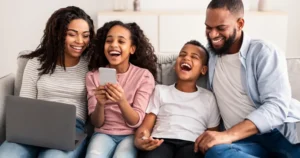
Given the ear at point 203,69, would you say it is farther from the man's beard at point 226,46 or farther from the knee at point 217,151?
the knee at point 217,151

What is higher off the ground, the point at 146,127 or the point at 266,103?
the point at 266,103

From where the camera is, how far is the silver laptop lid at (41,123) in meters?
1.37

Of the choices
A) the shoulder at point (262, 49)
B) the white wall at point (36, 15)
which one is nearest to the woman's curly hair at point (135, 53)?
the shoulder at point (262, 49)

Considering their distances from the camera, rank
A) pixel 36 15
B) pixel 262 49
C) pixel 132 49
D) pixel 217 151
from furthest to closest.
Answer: pixel 36 15, pixel 132 49, pixel 262 49, pixel 217 151

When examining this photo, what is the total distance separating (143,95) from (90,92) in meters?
0.24

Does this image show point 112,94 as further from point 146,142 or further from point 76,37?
point 76,37

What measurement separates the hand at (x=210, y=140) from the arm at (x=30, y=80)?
789 mm

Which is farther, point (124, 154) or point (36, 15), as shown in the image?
point (36, 15)

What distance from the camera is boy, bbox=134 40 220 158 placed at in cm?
147

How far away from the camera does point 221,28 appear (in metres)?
1.56

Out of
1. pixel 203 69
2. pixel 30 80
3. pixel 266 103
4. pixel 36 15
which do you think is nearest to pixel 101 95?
pixel 30 80

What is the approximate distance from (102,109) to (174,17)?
1836mm

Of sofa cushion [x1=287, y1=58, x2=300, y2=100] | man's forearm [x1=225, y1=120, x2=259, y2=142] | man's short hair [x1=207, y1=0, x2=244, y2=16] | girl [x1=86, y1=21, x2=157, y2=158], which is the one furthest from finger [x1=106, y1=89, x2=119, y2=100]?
sofa cushion [x1=287, y1=58, x2=300, y2=100]

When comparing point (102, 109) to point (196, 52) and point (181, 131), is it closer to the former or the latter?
point (181, 131)
